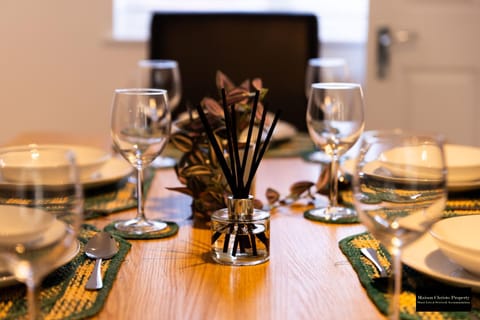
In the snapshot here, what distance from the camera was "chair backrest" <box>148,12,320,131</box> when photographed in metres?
2.47

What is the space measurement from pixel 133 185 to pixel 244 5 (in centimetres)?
203

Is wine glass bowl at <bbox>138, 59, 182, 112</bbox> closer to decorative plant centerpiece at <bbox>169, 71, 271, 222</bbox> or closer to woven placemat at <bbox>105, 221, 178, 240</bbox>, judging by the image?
decorative plant centerpiece at <bbox>169, 71, 271, 222</bbox>

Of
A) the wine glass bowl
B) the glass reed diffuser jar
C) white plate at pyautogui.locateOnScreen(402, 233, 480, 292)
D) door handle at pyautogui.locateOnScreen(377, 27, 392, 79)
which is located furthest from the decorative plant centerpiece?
door handle at pyautogui.locateOnScreen(377, 27, 392, 79)

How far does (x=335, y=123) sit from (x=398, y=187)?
497 mm

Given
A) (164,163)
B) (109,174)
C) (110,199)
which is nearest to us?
(110,199)

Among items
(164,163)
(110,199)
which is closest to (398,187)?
(110,199)

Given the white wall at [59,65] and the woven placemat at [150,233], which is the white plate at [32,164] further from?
the white wall at [59,65]

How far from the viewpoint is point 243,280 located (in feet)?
2.98

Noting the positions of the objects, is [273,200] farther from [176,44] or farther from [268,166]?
[176,44]

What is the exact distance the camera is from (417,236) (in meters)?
0.75

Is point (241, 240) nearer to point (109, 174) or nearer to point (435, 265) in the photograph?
point (435, 265)

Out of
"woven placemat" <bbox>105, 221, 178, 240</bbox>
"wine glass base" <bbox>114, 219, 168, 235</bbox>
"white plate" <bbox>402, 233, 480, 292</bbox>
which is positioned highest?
"white plate" <bbox>402, 233, 480, 292</bbox>

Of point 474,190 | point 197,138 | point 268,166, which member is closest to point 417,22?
point 268,166

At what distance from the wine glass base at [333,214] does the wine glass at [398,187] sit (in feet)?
1.36
